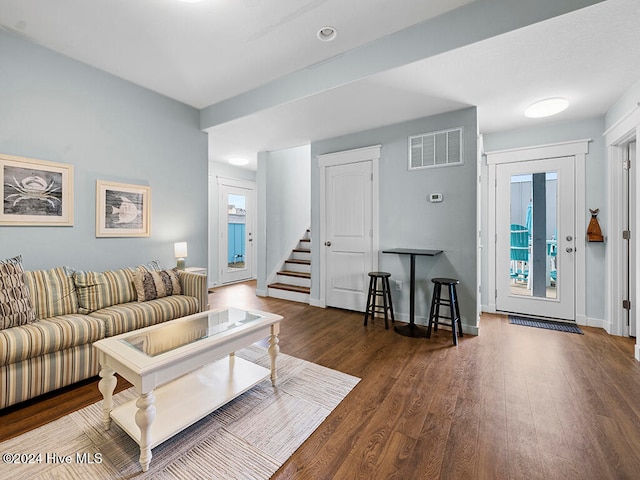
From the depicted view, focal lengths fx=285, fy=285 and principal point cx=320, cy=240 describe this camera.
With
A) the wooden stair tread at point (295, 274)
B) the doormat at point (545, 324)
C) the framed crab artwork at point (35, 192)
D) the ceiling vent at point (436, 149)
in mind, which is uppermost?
the ceiling vent at point (436, 149)

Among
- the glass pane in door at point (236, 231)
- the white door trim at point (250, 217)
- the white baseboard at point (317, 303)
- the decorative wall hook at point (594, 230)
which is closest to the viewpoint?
the decorative wall hook at point (594, 230)

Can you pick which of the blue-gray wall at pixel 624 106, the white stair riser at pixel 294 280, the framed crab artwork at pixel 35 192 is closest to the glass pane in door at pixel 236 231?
the white stair riser at pixel 294 280

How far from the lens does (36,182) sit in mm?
2570

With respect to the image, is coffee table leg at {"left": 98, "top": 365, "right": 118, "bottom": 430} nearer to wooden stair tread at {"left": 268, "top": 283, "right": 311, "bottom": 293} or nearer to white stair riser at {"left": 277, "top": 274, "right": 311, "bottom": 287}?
wooden stair tread at {"left": 268, "top": 283, "right": 311, "bottom": 293}

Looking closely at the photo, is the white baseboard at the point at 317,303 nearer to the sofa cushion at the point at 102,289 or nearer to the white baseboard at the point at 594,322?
the sofa cushion at the point at 102,289

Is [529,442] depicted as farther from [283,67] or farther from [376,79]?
[283,67]

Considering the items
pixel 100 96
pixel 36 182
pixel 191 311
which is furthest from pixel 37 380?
pixel 100 96

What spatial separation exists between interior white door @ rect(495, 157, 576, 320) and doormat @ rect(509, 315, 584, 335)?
11cm

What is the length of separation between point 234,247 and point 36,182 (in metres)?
4.01

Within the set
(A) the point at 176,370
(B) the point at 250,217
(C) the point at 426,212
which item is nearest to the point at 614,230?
(C) the point at 426,212

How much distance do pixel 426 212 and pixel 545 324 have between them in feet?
6.71

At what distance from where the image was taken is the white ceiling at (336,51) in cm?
209

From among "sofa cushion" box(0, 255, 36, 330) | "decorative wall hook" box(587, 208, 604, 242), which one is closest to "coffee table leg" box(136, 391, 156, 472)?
"sofa cushion" box(0, 255, 36, 330)

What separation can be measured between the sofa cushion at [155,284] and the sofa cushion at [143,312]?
0.23 feet
